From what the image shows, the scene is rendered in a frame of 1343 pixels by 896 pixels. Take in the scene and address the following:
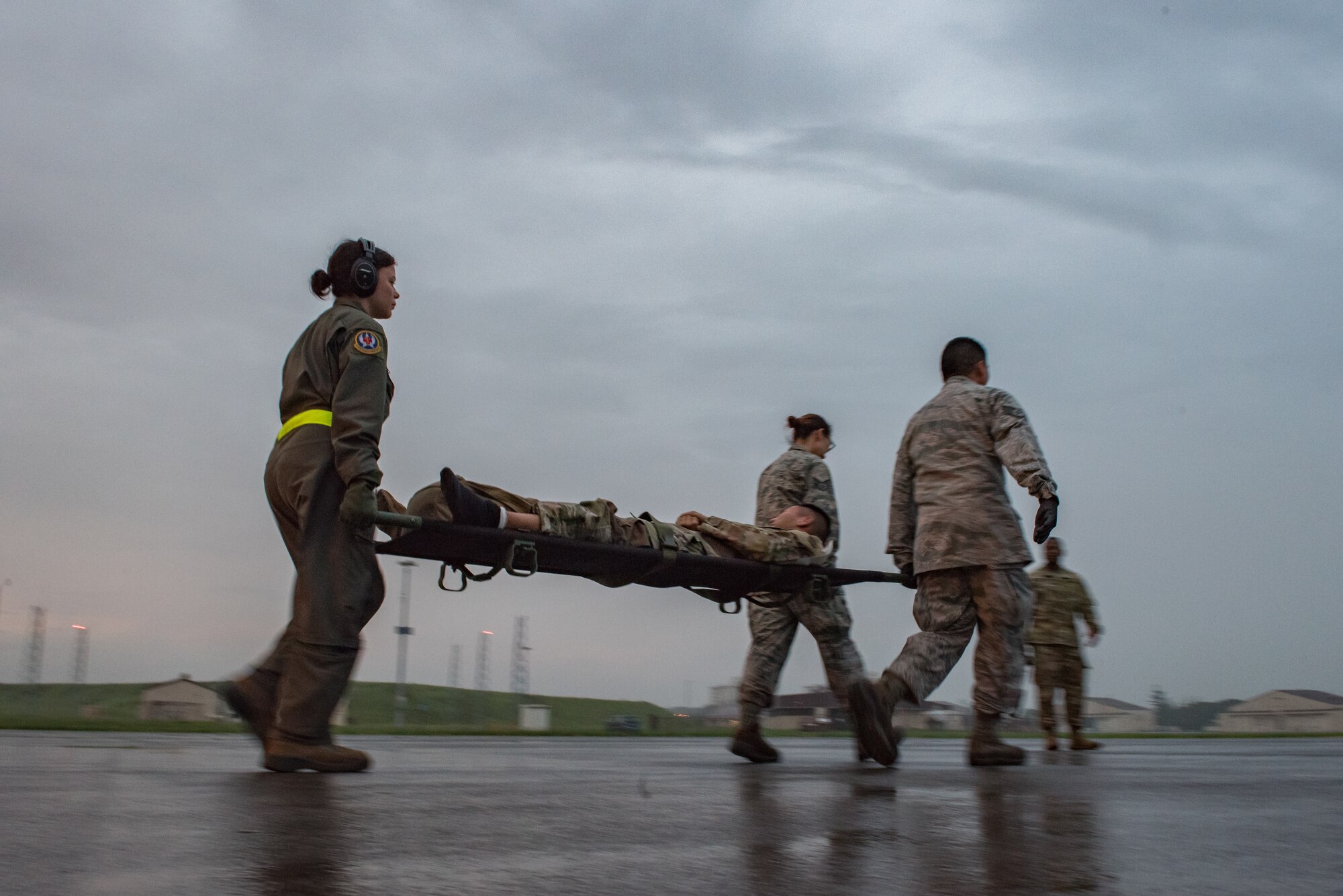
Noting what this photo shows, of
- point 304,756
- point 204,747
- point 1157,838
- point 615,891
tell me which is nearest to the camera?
point 615,891

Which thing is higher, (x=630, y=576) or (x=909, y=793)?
(x=630, y=576)

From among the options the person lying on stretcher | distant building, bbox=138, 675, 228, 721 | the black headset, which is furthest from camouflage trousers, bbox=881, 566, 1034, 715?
distant building, bbox=138, 675, 228, 721

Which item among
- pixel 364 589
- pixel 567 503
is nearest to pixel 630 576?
pixel 567 503

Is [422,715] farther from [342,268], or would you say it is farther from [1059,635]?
[342,268]

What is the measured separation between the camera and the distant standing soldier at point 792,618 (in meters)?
7.37

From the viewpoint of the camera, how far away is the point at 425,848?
283cm

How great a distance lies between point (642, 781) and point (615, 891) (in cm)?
292

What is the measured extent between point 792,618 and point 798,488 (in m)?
0.79

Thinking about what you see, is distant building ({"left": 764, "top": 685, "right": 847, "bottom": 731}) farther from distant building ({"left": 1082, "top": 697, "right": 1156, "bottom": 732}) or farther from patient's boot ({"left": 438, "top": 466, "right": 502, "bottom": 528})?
patient's boot ({"left": 438, "top": 466, "right": 502, "bottom": 528})

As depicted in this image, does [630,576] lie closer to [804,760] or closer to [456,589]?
[456,589]

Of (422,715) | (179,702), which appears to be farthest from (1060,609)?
(422,715)

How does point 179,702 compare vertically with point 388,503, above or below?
below

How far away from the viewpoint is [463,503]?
5.70 meters

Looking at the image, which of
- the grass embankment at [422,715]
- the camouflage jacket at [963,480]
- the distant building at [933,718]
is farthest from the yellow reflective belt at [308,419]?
the distant building at [933,718]
